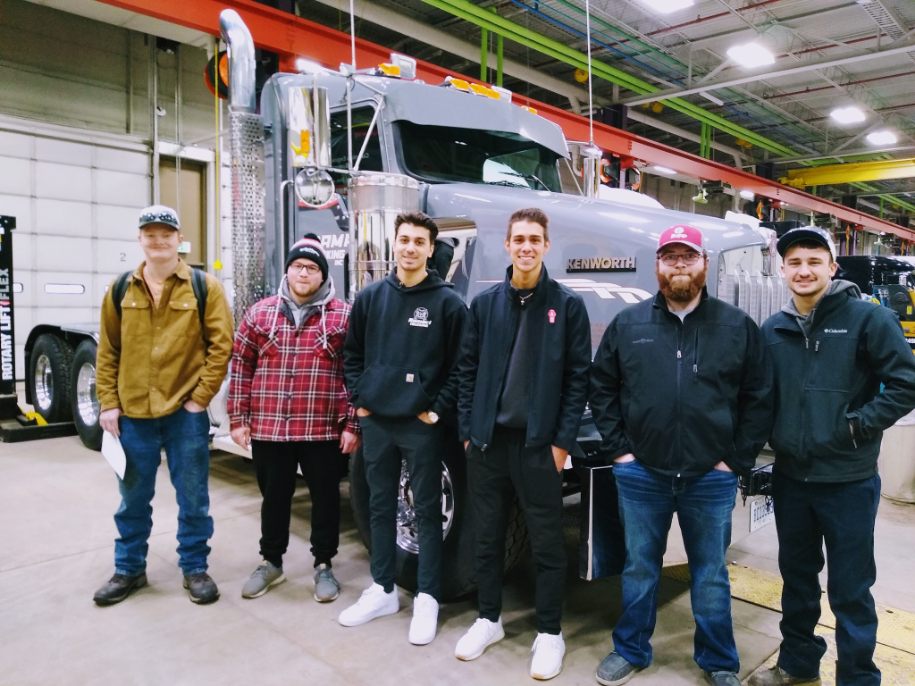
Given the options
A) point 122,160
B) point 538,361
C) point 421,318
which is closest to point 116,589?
point 421,318

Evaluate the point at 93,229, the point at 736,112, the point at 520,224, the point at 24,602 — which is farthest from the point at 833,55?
the point at 24,602

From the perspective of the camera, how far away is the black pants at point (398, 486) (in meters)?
3.00

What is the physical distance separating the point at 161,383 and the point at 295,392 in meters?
0.59

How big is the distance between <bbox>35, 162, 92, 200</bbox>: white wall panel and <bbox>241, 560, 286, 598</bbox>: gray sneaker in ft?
31.5

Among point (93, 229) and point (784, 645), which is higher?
point (93, 229)

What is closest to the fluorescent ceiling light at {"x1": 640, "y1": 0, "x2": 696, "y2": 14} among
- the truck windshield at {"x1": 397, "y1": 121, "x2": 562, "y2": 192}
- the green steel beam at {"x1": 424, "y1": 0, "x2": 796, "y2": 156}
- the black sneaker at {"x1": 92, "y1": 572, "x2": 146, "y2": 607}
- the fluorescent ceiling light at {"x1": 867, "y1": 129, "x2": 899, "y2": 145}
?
the green steel beam at {"x1": 424, "y1": 0, "x2": 796, "y2": 156}

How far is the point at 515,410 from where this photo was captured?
2.69 meters

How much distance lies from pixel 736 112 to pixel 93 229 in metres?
13.7

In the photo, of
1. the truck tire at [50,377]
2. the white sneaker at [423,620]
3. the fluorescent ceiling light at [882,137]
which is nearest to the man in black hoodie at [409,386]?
the white sneaker at [423,620]

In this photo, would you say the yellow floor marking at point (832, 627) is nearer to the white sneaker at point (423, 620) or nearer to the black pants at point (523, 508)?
the black pants at point (523, 508)

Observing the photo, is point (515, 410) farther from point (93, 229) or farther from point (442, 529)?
point (93, 229)

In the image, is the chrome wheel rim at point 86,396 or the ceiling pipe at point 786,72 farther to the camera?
the ceiling pipe at point 786,72

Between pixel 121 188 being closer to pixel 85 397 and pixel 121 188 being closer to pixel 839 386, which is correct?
pixel 85 397

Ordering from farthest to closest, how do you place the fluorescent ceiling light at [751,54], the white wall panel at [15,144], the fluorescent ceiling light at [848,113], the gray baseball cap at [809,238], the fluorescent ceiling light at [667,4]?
the fluorescent ceiling light at [848,113] < the fluorescent ceiling light at [751,54] < the white wall panel at [15,144] < the fluorescent ceiling light at [667,4] < the gray baseball cap at [809,238]
